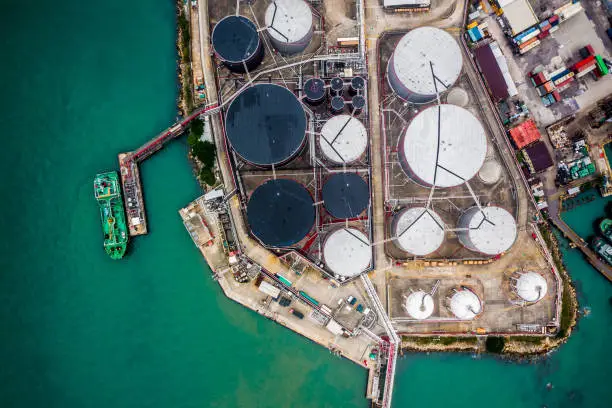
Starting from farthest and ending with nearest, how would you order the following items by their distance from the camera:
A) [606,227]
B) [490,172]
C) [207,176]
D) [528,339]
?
[606,227] < [528,339] < [490,172] < [207,176]

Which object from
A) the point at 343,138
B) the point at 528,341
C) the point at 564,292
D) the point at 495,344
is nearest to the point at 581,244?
the point at 564,292

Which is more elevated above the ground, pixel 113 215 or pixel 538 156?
pixel 113 215

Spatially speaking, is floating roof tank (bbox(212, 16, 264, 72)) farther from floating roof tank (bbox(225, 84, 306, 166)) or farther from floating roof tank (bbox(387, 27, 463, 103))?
floating roof tank (bbox(387, 27, 463, 103))

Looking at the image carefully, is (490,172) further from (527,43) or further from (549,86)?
(527,43)

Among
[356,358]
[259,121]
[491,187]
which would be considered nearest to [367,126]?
[259,121]

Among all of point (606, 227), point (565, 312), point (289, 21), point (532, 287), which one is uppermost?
point (289, 21)

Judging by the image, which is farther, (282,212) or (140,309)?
(140,309)

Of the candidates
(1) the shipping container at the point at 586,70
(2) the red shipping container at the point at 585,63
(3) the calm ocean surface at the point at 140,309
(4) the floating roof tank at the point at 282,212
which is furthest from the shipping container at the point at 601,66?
(4) the floating roof tank at the point at 282,212
